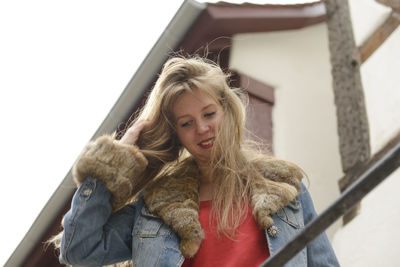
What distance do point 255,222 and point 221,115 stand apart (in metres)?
0.48

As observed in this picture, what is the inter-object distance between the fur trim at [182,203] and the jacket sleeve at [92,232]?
0.54 feet

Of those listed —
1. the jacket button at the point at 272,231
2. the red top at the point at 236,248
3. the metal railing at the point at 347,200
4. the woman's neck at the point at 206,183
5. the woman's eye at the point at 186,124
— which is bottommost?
the woman's neck at the point at 206,183

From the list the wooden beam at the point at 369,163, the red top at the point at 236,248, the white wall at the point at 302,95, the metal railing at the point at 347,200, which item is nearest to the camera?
the metal railing at the point at 347,200

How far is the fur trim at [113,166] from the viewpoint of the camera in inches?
80.2

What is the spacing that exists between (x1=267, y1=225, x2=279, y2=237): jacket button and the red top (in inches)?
2.0

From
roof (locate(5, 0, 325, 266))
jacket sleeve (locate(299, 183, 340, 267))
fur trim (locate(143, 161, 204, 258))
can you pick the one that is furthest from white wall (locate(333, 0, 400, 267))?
fur trim (locate(143, 161, 204, 258))

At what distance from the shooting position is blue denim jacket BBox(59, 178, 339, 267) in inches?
76.4

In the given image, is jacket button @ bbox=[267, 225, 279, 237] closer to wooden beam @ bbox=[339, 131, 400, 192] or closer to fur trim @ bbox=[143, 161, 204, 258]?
fur trim @ bbox=[143, 161, 204, 258]

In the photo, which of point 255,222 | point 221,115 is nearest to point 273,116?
point 221,115

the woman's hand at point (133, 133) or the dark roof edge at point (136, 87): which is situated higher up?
the woman's hand at point (133, 133)

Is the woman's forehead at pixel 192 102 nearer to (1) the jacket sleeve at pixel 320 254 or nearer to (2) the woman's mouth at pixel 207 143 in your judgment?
(2) the woman's mouth at pixel 207 143

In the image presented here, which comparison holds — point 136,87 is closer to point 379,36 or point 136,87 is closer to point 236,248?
point 379,36

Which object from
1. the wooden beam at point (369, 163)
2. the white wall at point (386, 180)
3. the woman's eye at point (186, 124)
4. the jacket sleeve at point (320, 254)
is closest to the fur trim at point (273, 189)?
the jacket sleeve at point (320, 254)

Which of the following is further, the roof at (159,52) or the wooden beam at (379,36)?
the roof at (159,52)
